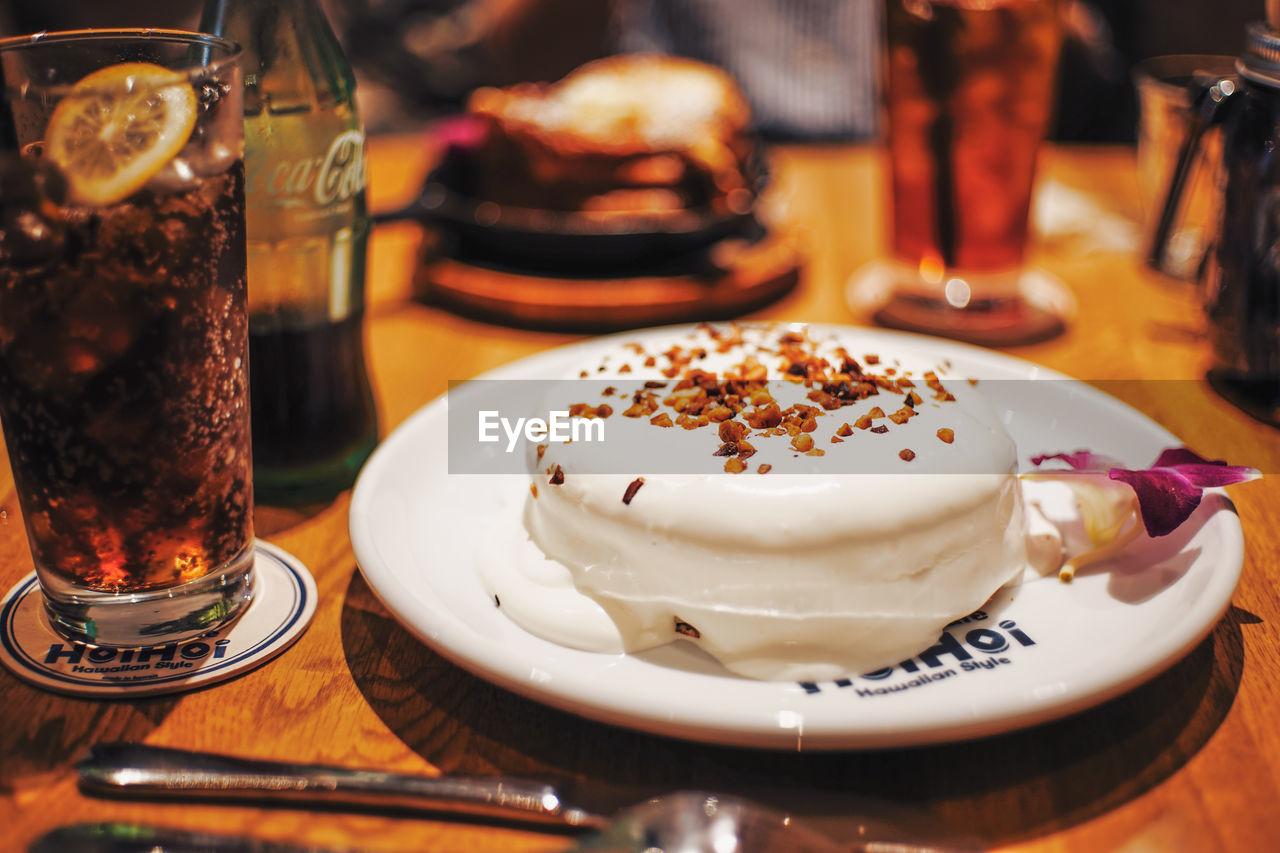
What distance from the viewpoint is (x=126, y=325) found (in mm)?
688

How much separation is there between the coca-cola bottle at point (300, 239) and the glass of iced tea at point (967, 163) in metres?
0.80

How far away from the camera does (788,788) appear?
65 cm

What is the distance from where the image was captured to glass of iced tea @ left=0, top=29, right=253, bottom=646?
0.64 meters

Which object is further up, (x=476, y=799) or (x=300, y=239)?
(x=300, y=239)

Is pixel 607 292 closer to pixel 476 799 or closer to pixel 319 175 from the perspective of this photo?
pixel 319 175

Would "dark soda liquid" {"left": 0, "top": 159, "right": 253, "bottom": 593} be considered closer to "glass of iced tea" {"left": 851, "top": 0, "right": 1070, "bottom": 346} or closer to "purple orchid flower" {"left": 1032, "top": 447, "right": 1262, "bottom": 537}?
"purple orchid flower" {"left": 1032, "top": 447, "right": 1262, "bottom": 537}

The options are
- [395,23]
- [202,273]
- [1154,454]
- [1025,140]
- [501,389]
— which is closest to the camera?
[202,273]

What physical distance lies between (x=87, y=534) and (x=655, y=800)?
463mm

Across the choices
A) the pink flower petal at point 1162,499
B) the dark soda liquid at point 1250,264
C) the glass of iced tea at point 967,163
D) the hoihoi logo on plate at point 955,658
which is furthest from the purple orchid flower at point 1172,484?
the glass of iced tea at point 967,163

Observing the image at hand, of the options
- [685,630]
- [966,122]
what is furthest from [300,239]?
[966,122]

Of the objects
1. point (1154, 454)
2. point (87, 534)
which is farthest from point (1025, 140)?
point (87, 534)

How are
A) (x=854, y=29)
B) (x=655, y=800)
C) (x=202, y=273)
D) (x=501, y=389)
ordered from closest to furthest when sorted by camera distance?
(x=655, y=800) → (x=202, y=273) → (x=501, y=389) → (x=854, y=29)

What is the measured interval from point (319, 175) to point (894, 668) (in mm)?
677

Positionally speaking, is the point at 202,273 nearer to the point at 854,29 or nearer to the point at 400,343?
the point at 400,343
